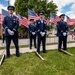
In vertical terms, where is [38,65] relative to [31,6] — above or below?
below

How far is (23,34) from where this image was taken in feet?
125

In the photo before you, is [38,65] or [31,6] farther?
[31,6]

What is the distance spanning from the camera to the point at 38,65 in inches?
281

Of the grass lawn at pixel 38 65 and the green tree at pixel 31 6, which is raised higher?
the green tree at pixel 31 6

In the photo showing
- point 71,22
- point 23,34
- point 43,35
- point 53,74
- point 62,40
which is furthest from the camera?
point 23,34

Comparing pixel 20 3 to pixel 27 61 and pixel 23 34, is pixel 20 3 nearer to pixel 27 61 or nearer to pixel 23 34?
pixel 23 34

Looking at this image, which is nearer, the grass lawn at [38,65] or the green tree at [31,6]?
the grass lawn at [38,65]

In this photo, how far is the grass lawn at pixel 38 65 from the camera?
21.6ft

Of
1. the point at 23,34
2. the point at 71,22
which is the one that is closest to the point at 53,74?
the point at 71,22

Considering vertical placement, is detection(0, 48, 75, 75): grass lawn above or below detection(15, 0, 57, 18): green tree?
below

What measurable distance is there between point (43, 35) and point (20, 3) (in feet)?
101

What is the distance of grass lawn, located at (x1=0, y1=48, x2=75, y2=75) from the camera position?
21.6 feet

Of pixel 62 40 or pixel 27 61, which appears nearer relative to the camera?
pixel 27 61

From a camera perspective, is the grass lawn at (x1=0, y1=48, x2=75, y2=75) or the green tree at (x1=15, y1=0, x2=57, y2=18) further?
the green tree at (x1=15, y1=0, x2=57, y2=18)
